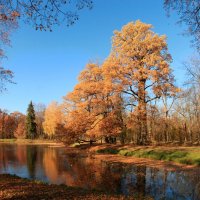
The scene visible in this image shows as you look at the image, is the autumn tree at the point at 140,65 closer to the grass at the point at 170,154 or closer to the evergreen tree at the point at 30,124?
the grass at the point at 170,154

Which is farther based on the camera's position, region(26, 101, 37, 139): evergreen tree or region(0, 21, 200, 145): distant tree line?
region(26, 101, 37, 139): evergreen tree

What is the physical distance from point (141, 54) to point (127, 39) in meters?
2.51

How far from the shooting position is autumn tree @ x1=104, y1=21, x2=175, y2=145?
994 inches

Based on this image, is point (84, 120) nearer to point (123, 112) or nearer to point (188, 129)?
point (123, 112)

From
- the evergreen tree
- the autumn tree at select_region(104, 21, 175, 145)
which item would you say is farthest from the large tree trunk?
the evergreen tree

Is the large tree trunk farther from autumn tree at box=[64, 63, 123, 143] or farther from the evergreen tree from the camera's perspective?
the evergreen tree

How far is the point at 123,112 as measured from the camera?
1330 inches

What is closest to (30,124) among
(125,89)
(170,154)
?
(125,89)

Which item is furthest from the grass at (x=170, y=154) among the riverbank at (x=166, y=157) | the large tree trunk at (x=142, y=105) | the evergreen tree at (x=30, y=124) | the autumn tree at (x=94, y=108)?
the evergreen tree at (x=30, y=124)

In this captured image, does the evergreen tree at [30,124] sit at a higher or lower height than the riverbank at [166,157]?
higher

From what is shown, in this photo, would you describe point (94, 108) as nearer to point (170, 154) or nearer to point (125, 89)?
point (125, 89)

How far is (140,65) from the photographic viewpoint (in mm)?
26375

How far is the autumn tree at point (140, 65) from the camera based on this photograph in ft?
82.8

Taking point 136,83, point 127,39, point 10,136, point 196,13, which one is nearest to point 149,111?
point 136,83
